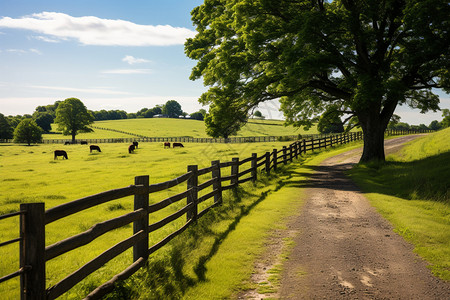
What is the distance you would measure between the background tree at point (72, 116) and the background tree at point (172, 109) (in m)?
107

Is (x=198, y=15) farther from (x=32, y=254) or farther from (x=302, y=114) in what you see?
(x=32, y=254)

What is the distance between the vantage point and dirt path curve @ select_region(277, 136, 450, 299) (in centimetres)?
474

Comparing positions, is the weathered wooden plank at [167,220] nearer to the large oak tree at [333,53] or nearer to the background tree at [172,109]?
the large oak tree at [333,53]

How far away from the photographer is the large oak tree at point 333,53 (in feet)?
52.3

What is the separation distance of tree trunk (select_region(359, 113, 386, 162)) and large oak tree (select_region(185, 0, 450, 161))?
60mm

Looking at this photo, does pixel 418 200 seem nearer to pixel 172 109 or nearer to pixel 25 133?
pixel 25 133

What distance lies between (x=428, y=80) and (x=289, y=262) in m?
18.8

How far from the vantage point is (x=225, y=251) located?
21.4 feet

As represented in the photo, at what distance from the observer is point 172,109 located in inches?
7190

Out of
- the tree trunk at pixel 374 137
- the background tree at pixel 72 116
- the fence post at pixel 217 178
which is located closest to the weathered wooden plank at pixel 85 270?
the fence post at pixel 217 178

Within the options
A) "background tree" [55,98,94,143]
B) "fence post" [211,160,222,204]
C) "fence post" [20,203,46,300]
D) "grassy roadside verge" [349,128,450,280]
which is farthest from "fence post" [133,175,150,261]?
"background tree" [55,98,94,143]

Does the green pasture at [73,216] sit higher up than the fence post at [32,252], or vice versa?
the fence post at [32,252]

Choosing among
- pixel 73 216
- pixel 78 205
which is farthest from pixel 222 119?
pixel 78 205

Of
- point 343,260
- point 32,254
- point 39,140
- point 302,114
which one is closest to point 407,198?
point 343,260
